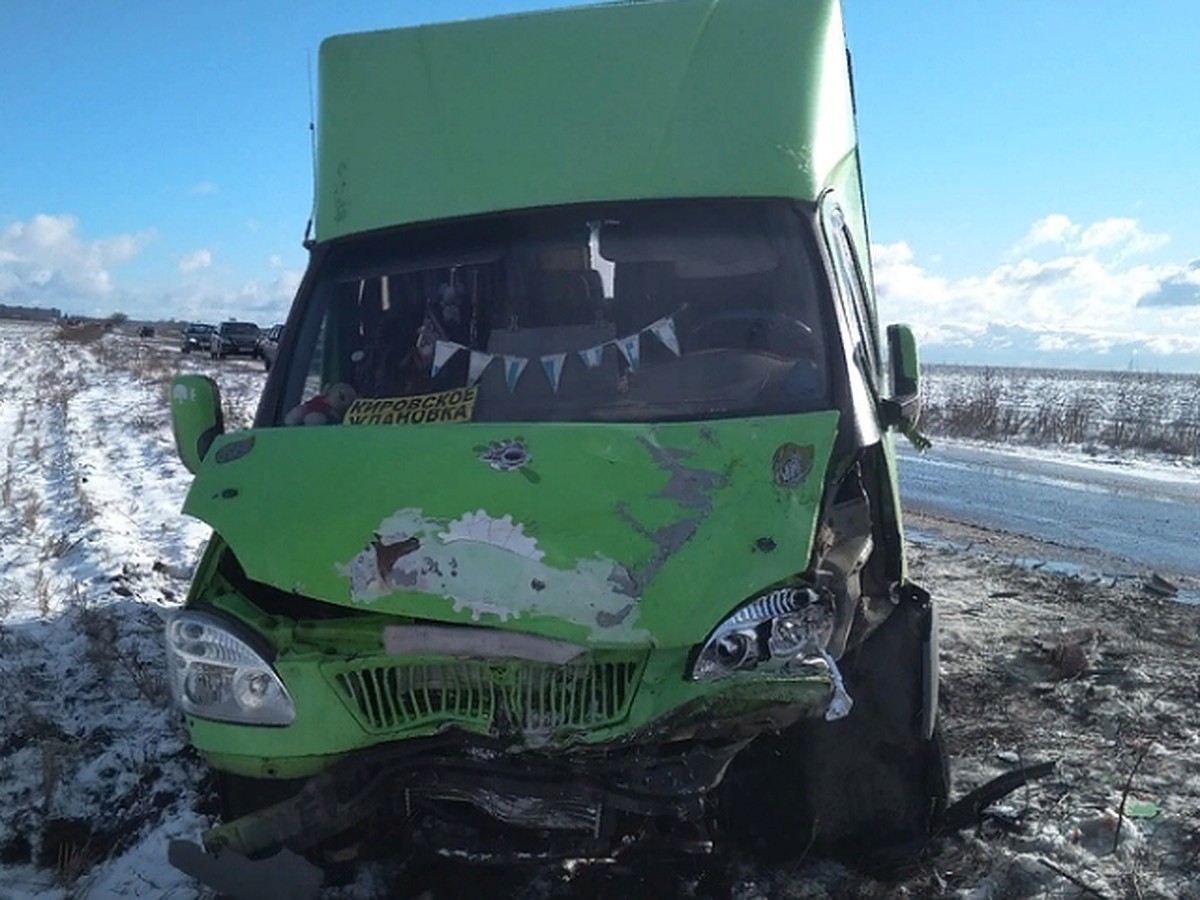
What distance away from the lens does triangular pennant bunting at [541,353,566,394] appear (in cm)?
382

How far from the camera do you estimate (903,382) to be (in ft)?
14.3

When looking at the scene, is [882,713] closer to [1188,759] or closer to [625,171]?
[1188,759]

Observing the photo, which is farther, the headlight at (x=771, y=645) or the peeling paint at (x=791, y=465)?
the peeling paint at (x=791, y=465)

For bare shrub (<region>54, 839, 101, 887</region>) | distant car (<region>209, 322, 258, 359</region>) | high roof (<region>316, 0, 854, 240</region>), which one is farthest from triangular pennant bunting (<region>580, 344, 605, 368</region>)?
distant car (<region>209, 322, 258, 359</region>)

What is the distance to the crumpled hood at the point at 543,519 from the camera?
279 cm

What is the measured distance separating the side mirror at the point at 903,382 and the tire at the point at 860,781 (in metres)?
0.86

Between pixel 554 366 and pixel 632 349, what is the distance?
0.29 meters

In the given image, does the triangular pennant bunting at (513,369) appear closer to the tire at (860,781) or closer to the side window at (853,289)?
the side window at (853,289)

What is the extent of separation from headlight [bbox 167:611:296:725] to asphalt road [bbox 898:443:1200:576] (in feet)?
24.7

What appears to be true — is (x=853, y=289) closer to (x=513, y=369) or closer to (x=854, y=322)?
A: (x=854, y=322)

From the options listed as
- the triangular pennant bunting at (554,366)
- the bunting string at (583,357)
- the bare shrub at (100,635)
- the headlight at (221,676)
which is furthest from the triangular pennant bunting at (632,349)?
the bare shrub at (100,635)

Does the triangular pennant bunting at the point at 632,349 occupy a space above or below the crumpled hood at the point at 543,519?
above

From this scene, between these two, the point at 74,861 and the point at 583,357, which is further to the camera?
the point at 583,357

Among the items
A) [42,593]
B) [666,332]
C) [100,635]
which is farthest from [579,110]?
[42,593]
